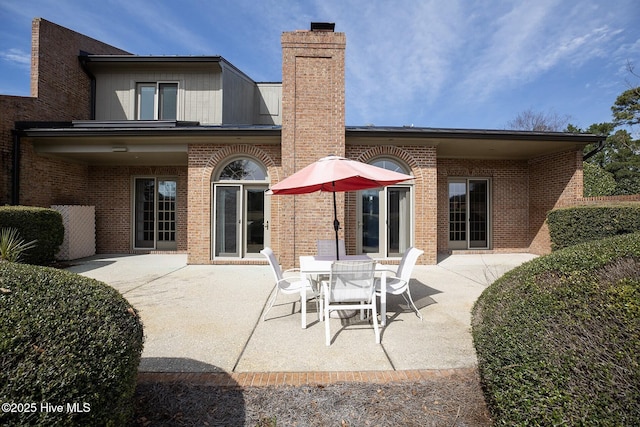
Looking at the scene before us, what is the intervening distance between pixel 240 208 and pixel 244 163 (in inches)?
52.7

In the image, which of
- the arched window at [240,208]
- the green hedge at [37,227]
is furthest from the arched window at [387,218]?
the green hedge at [37,227]

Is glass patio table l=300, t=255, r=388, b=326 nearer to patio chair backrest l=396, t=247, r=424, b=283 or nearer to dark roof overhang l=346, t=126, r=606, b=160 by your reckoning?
patio chair backrest l=396, t=247, r=424, b=283

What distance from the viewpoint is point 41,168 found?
9188 mm

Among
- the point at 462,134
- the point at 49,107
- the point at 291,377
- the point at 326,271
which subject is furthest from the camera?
the point at 49,107

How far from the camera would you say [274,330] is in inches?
156

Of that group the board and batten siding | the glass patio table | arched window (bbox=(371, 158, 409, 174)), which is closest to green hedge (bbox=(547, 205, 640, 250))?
arched window (bbox=(371, 158, 409, 174))

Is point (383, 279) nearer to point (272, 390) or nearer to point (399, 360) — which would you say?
point (399, 360)

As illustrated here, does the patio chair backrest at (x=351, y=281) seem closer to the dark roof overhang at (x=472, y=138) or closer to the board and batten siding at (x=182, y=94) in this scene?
the dark roof overhang at (x=472, y=138)

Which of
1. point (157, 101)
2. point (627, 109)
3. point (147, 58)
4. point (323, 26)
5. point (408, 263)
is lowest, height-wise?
point (408, 263)

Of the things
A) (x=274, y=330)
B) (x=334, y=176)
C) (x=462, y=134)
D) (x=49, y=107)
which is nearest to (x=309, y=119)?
(x=462, y=134)

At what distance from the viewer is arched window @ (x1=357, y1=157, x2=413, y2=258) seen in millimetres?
8852

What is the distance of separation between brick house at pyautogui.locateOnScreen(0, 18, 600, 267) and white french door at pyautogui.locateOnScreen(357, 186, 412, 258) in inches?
1.3

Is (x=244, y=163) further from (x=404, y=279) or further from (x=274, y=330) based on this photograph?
(x=404, y=279)

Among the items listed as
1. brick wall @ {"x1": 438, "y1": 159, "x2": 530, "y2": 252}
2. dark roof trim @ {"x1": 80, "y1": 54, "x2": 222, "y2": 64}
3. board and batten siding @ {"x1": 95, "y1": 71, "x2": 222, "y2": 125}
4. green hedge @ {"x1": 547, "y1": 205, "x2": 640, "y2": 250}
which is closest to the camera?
green hedge @ {"x1": 547, "y1": 205, "x2": 640, "y2": 250}
